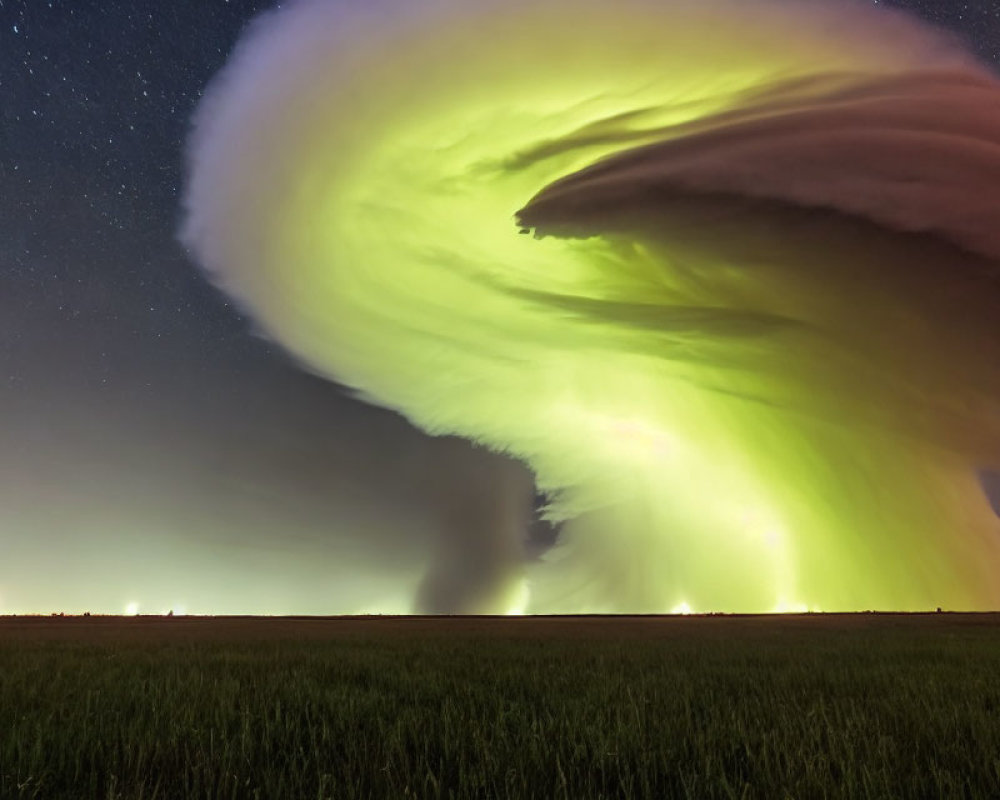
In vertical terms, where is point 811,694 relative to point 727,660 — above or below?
below

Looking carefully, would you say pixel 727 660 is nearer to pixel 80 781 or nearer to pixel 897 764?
pixel 897 764

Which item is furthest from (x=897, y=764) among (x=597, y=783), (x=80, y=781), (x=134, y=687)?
(x=134, y=687)

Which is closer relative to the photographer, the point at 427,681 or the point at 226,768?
the point at 226,768

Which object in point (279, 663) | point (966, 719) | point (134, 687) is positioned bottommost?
point (966, 719)

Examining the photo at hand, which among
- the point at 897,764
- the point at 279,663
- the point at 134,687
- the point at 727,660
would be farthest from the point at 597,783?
the point at 727,660

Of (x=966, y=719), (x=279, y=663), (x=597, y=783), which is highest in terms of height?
(x=279, y=663)

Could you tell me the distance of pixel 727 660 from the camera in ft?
46.6

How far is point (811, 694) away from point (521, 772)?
19.1ft

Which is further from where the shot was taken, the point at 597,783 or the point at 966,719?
the point at 966,719

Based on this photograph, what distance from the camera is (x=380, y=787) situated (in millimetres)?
3881

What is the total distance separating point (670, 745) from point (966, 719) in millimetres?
3090

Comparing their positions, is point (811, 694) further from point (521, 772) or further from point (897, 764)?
point (521, 772)

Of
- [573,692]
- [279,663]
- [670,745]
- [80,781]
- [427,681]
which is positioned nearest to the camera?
[80,781]

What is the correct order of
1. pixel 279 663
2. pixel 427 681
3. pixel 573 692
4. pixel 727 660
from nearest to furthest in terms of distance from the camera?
pixel 573 692
pixel 427 681
pixel 279 663
pixel 727 660
